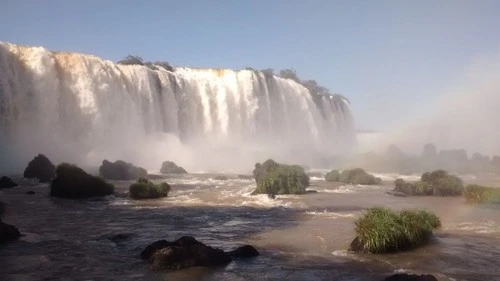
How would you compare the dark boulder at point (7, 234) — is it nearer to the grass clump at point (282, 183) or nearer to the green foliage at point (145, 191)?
the green foliage at point (145, 191)

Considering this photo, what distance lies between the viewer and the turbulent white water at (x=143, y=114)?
4406cm

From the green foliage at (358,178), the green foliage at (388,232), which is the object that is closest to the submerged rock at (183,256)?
the green foliage at (388,232)

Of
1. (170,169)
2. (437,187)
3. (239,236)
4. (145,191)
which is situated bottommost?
(239,236)

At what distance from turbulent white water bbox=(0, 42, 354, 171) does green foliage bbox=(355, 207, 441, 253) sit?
1456 inches

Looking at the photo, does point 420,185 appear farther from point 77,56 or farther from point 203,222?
point 77,56

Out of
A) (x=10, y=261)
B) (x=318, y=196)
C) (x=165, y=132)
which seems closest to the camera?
(x=10, y=261)

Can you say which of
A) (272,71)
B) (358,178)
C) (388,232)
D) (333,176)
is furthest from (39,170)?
(272,71)

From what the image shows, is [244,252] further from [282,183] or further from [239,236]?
[282,183]

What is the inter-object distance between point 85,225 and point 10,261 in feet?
18.7

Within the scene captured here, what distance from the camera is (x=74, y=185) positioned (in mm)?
26359

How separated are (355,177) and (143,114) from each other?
94.3 feet

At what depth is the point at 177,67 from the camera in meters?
66.4

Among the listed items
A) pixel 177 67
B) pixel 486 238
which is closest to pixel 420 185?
pixel 486 238

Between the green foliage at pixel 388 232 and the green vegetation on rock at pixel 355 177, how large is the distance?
24.1 m
